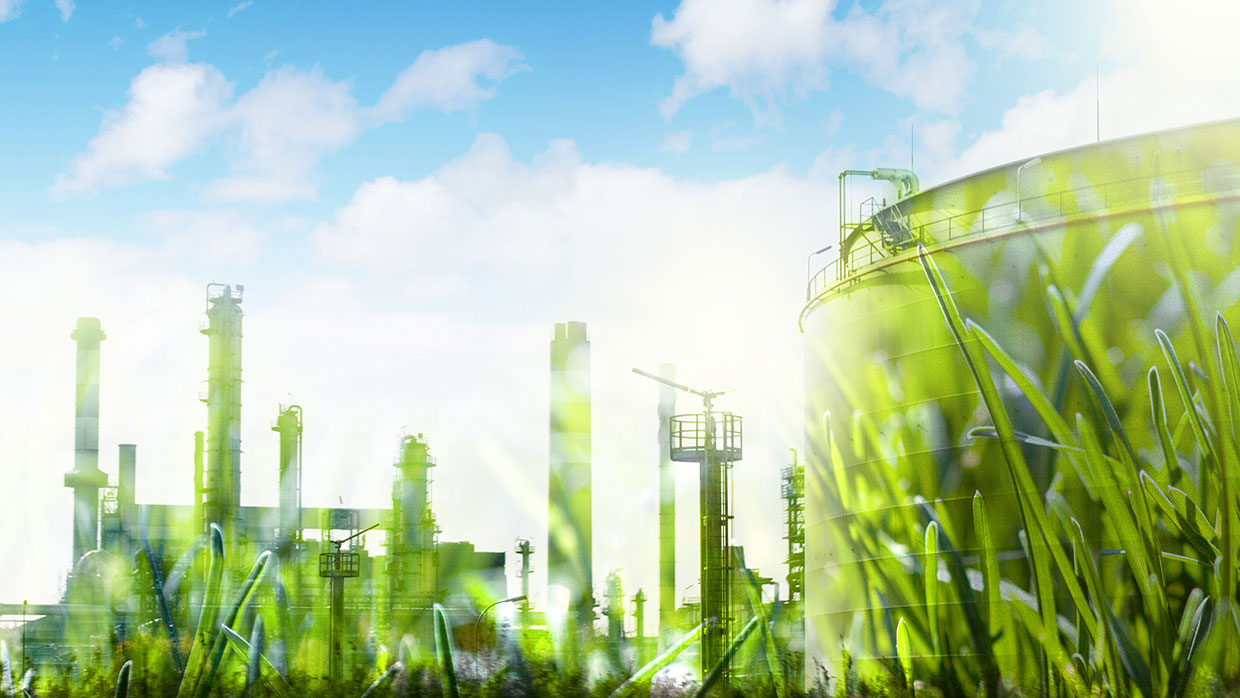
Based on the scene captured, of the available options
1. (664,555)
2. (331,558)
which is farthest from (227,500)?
(664,555)

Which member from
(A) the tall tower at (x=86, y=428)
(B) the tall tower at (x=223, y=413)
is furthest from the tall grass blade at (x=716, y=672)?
(A) the tall tower at (x=86, y=428)

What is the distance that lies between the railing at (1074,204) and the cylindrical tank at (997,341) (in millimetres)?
26

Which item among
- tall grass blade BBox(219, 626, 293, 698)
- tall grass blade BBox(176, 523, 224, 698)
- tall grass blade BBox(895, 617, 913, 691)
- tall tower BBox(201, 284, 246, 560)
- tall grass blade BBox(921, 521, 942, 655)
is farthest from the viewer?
tall tower BBox(201, 284, 246, 560)

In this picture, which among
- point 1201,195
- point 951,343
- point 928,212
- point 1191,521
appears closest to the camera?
point 1191,521

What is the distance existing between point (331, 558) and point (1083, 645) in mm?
27201

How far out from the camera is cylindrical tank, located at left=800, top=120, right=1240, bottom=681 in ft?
60.4

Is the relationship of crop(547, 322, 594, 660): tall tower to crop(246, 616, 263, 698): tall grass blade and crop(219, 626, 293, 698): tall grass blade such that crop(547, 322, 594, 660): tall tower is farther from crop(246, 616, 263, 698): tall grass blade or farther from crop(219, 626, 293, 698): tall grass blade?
crop(219, 626, 293, 698): tall grass blade

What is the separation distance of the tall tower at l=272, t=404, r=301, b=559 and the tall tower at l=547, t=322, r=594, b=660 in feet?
38.6

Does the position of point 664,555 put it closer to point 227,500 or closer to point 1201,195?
point 227,500

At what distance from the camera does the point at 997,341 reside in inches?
773

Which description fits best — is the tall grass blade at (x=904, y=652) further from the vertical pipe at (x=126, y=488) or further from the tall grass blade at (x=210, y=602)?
the vertical pipe at (x=126, y=488)

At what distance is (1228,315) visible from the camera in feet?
58.9

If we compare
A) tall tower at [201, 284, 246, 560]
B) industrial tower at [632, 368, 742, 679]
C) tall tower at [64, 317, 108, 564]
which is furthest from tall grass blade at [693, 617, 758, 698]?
tall tower at [64, 317, 108, 564]

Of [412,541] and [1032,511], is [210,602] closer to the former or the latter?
[412,541]
